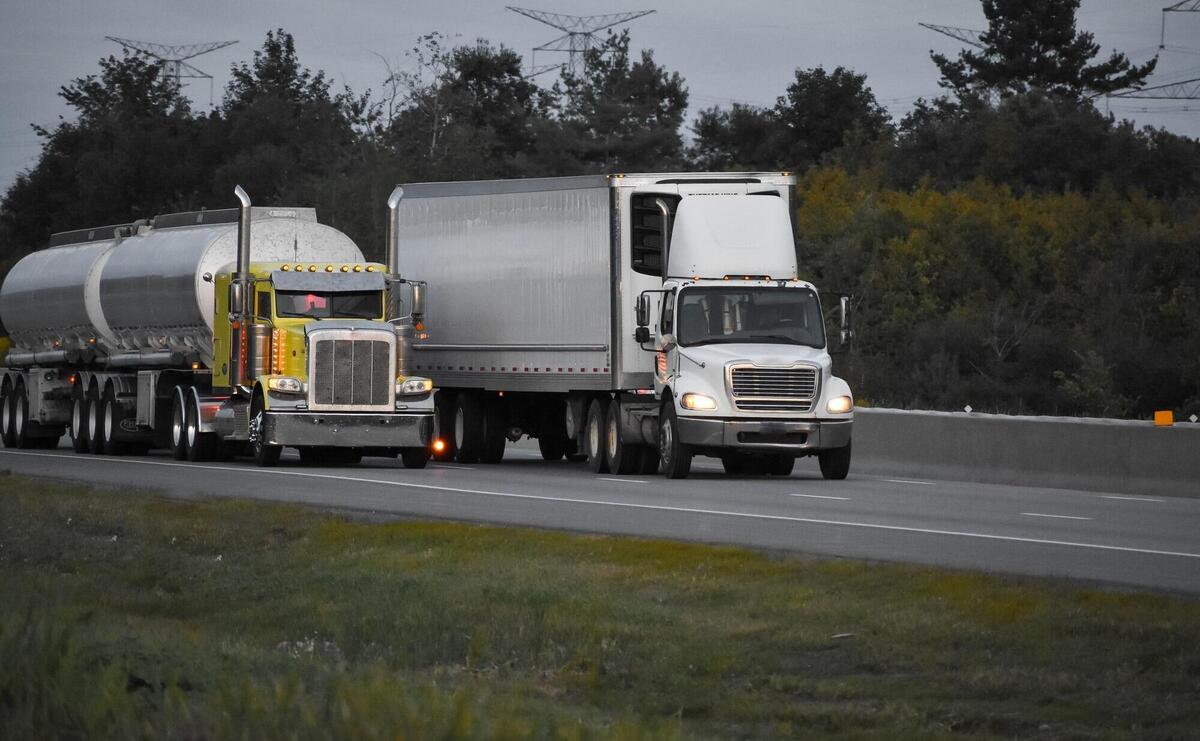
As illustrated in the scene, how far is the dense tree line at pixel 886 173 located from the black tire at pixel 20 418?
1923 cm

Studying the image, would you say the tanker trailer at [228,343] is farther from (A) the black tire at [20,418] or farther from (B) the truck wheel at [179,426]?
(A) the black tire at [20,418]

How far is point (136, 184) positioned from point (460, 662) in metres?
102

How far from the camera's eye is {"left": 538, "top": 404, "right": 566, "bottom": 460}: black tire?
3231cm

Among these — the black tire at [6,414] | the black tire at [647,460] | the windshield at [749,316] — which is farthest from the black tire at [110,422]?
the windshield at [749,316]

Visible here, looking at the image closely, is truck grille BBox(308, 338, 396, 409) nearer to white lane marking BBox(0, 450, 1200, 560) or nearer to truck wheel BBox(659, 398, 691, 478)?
white lane marking BBox(0, 450, 1200, 560)

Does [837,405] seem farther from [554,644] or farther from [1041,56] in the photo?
[1041,56]

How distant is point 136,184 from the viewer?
359 feet

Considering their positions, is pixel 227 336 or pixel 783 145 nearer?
pixel 227 336

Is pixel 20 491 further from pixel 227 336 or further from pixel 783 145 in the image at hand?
pixel 783 145

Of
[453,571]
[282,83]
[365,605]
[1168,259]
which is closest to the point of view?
[365,605]

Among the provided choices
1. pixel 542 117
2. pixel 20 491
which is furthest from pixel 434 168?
pixel 20 491

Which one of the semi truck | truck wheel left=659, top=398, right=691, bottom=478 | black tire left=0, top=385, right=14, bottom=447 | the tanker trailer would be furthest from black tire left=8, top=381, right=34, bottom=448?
truck wheel left=659, top=398, right=691, bottom=478

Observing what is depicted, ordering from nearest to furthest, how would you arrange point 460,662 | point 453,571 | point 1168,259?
point 460,662 < point 453,571 < point 1168,259

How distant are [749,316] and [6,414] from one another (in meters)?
19.7
